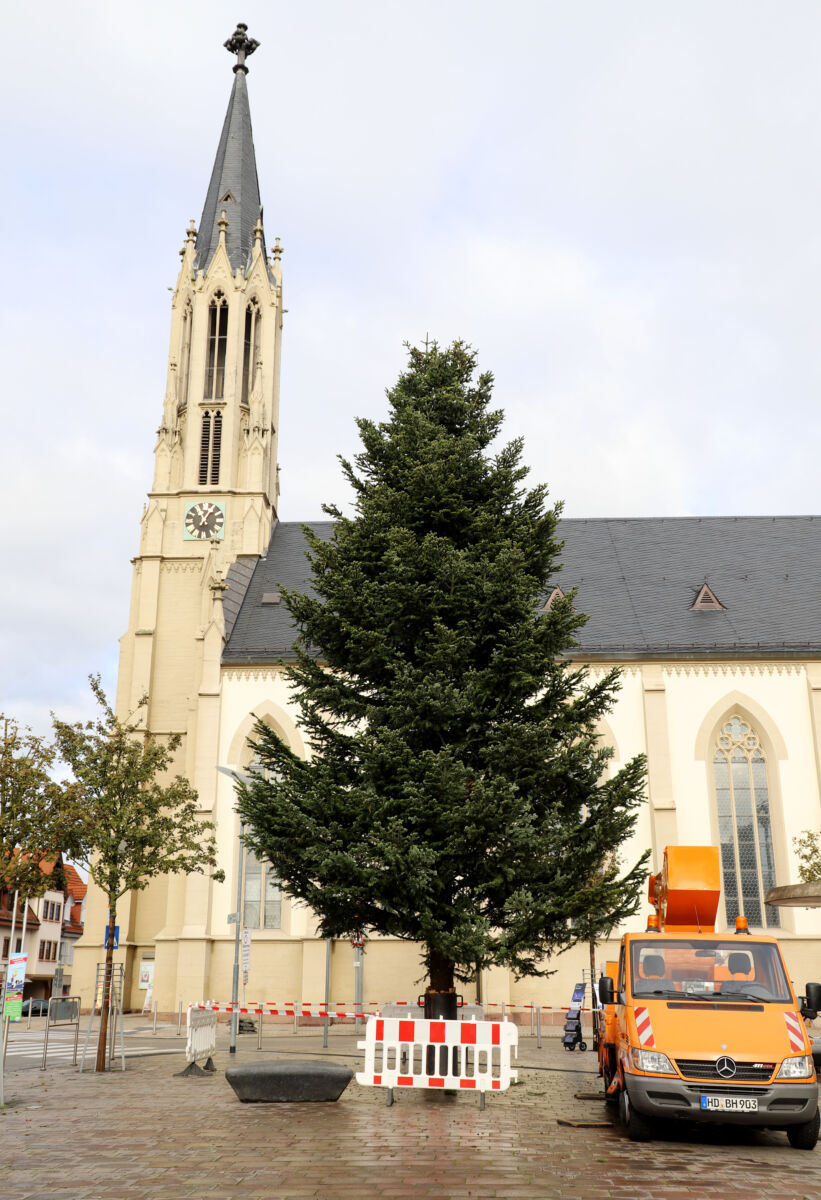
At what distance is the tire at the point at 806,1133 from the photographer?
30.4 feet

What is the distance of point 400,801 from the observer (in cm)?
1312

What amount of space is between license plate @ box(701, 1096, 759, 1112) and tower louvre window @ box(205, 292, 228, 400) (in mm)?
30926

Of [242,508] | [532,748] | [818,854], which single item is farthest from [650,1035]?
[242,508]

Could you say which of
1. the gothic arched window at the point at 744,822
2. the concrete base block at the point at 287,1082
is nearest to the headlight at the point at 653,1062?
the concrete base block at the point at 287,1082

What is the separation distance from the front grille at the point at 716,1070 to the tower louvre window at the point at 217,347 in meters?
30.7

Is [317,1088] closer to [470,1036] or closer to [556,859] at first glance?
[470,1036]

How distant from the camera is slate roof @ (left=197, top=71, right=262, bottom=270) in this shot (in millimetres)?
39188

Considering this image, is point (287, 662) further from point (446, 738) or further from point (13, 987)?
point (13, 987)

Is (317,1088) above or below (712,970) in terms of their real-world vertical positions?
below

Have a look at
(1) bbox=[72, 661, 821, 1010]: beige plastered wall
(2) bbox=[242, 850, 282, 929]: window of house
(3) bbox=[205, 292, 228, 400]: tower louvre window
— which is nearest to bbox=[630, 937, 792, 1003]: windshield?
(1) bbox=[72, 661, 821, 1010]: beige plastered wall

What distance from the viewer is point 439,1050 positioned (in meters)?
11.4

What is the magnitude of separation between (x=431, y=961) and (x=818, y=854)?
12.8m

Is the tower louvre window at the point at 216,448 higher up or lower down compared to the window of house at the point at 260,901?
higher up

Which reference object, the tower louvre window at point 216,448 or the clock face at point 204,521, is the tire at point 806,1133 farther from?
the tower louvre window at point 216,448
